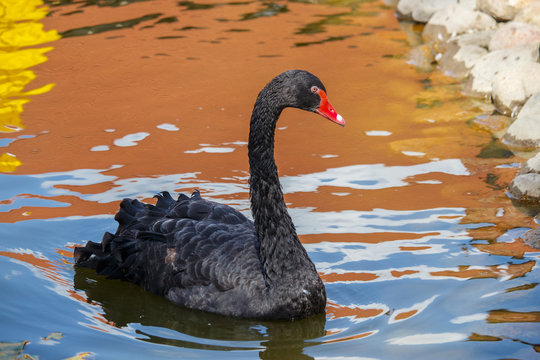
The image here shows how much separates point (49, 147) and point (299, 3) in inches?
328

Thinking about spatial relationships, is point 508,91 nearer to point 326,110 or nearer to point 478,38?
point 478,38

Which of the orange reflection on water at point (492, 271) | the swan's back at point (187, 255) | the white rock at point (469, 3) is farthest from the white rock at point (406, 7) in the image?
the swan's back at point (187, 255)

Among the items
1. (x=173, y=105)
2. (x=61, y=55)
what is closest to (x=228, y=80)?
(x=173, y=105)

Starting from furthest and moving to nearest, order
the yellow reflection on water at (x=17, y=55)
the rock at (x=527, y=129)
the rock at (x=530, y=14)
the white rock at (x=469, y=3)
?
the white rock at (x=469, y=3)
the rock at (x=530, y=14)
the yellow reflection on water at (x=17, y=55)
the rock at (x=527, y=129)

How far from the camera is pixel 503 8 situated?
13.0m

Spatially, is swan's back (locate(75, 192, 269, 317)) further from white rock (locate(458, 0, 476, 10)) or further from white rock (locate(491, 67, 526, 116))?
white rock (locate(458, 0, 476, 10))

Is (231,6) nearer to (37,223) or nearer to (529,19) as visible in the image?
(529,19)

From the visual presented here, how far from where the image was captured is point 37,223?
25.4 ft

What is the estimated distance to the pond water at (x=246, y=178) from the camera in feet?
19.4

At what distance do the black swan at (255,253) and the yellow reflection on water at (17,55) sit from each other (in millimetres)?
3324

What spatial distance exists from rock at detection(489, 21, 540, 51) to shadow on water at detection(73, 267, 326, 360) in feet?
23.5

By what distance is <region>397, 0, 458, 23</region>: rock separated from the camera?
585 inches

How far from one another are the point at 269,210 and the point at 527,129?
4.69 metres

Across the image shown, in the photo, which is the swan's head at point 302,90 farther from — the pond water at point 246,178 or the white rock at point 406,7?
the white rock at point 406,7
